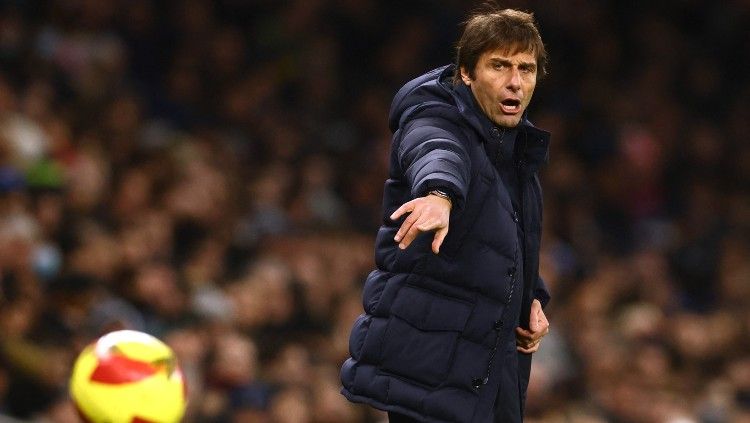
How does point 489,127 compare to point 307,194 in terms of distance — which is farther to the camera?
point 307,194

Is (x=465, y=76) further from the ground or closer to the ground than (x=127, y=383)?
further from the ground

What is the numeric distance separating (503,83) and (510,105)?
6cm

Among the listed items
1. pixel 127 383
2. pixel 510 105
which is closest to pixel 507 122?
pixel 510 105

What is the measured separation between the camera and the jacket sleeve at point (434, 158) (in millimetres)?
3357

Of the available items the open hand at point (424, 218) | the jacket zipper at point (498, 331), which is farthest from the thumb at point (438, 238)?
the jacket zipper at point (498, 331)

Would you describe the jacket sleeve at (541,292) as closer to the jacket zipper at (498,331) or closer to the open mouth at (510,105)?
the jacket zipper at (498,331)

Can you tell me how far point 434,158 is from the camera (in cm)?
344

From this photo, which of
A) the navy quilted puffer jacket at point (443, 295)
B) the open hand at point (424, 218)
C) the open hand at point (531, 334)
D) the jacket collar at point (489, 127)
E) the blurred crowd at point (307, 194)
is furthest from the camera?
the blurred crowd at point (307, 194)

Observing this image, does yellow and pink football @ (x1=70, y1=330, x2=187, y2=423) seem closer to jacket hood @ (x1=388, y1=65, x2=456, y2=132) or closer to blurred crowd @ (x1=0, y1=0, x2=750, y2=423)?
jacket hood @ (x1=388, y1=65, x2=456, y2=132)

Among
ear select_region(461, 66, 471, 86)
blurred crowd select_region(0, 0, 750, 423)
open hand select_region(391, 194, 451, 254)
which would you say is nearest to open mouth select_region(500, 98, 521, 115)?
A: ear select_region(461, 66, 471, 86)

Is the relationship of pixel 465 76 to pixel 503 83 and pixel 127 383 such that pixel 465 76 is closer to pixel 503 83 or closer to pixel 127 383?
pixel 503 83

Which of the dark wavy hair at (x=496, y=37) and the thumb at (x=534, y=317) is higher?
the dark wavy hair at (x=496, y=37)

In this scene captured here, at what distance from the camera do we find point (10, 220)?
748cm

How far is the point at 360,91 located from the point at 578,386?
3.37 metres
